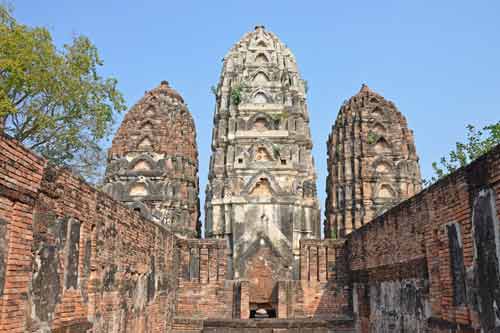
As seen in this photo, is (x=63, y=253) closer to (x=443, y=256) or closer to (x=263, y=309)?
(x=443, y=256)

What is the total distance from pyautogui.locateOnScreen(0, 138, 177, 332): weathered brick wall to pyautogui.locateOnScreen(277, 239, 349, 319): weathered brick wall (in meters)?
8.12

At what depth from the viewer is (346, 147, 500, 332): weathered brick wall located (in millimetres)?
7117

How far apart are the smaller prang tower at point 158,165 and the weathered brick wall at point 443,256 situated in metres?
17.6

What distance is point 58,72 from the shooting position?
16703 mm

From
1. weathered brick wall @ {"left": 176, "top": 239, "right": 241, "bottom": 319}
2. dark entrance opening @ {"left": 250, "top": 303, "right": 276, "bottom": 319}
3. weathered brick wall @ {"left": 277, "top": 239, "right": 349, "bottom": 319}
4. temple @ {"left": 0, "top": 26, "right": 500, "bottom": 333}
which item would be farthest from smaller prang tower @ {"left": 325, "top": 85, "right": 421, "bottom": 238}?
weathered brick wall @ {"left": 176, "top": 239, "right": 241, "bottom": 319}

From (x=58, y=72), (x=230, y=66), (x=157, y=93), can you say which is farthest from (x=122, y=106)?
(x=230, y=66)

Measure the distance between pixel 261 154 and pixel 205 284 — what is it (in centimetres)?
1448

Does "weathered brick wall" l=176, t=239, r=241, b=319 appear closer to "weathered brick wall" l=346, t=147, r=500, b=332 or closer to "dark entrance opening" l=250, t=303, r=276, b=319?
"dark entrance opening" l=250, t=303, r=276, b=319

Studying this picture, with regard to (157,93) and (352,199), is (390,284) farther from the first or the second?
(157,93)

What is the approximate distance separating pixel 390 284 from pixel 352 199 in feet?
70.8

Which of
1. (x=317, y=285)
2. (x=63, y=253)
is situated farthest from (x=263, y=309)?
(x=63, y=253)

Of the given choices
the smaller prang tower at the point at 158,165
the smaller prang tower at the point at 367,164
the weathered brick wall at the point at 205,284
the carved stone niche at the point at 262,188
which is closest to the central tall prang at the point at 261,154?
the carved stone niche at the point at 262,188

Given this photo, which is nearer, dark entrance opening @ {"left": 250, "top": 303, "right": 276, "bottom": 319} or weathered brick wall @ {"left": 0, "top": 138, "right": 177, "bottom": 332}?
weathered brick wall @ {"left": 0, "top": 138, "right": 177, "bottom": 332}

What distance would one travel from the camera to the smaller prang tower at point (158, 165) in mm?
30109
